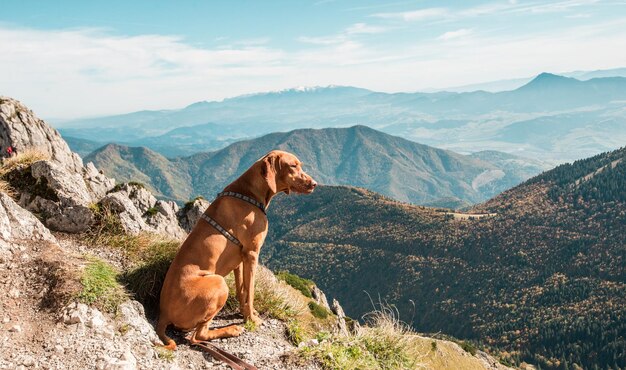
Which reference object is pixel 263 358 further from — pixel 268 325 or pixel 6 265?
pixel 6 265

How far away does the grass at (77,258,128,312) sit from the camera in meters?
6.67

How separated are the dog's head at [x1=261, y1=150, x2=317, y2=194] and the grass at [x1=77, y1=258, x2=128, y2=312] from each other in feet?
10.4

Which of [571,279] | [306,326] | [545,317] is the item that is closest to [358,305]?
[545,317]

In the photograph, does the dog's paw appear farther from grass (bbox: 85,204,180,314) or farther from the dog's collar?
the dog's collar

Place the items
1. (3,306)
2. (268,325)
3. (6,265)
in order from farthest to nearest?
(268,325), (6,265), (3,306)

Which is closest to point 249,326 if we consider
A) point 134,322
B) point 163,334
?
point 163,334

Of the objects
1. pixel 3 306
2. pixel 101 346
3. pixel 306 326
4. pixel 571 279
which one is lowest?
pixel 571 279

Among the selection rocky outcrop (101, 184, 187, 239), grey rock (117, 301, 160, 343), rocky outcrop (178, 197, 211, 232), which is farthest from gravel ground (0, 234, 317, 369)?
rocky outcrop (178, 197, 211, 232)

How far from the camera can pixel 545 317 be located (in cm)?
15238

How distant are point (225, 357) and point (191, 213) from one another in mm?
15400

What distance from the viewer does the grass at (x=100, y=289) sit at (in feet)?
21.9

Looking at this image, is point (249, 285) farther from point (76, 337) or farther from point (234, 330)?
point (76, 337)

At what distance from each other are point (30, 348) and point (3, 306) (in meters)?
1.06

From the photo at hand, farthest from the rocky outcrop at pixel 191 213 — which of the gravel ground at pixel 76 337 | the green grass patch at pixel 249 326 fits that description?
the green grass patch at pixel 249 326
